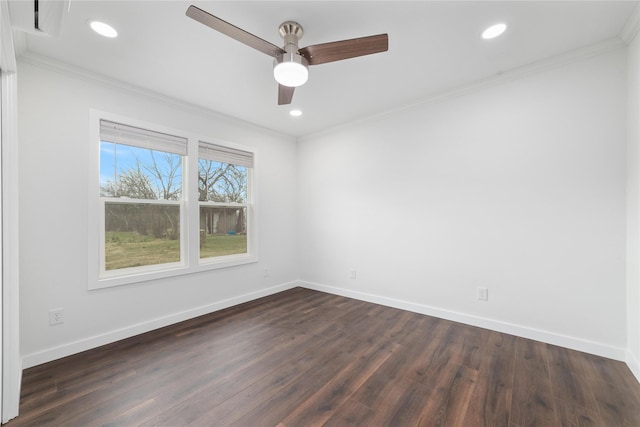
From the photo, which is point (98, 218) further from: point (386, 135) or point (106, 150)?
point (386, 135)

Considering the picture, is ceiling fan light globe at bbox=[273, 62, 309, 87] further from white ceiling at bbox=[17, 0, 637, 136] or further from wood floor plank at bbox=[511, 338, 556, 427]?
wood floor plank at bbox=[511, 338, 556, 427]

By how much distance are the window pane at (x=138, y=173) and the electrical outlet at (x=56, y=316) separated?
3.60ft

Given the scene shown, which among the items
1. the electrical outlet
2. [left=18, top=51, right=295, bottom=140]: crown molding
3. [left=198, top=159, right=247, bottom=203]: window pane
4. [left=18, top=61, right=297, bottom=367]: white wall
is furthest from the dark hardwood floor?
[left=18, top=51, right=295, bottom=140]: crown molding

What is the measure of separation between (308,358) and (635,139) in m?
3.12

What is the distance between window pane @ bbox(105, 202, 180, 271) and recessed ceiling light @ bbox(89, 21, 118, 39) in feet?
5.10

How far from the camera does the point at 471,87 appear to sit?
2875mm

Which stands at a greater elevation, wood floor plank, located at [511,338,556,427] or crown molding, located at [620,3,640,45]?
crown molding, located at [620,3,640,45]

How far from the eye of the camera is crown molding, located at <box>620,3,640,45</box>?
1.87m

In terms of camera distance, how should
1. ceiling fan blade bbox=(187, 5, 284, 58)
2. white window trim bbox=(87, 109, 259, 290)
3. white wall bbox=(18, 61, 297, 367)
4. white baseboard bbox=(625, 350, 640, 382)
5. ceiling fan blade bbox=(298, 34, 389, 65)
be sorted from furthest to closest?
white window trim bbox=(87, 109, 259, 290) < white wall bbox=(18, 61, 297, 367) < white baseboard bbox=(625, 350, 640, 382) < ceiling fan blade bbox=(298, 34, 389, 65) < ceiling fan blade bbox=(187, 5, 284, 58)

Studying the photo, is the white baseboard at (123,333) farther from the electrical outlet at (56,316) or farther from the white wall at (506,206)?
the white wall at (506,206)

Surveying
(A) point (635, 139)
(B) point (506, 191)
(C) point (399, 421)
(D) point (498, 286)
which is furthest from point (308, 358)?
(A) point (635, 139)

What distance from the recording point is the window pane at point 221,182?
348 centimetres

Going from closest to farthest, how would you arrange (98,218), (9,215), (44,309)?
1. (9,215)
2. (44,309)
3. (98,218)

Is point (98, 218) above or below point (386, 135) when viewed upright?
below
